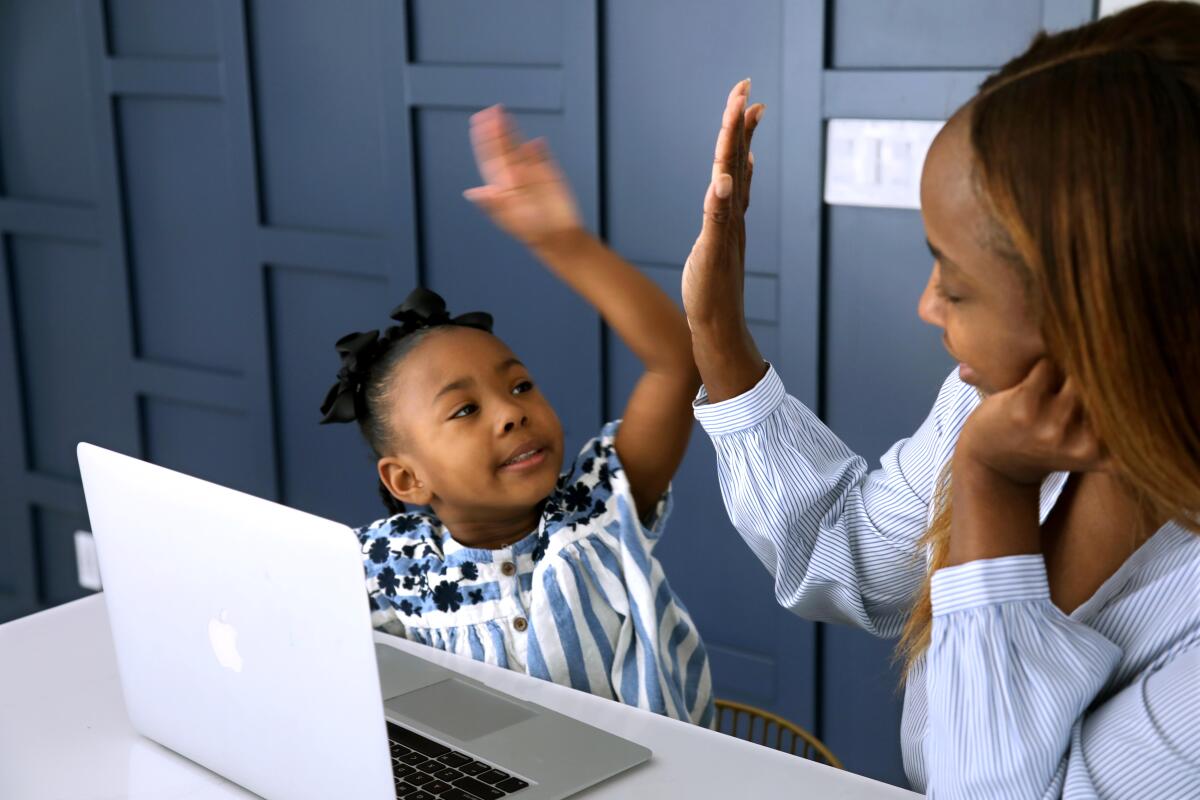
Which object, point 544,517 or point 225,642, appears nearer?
point 225,642

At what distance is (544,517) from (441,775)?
0.45 meters

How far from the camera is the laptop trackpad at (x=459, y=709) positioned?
122 centimetres

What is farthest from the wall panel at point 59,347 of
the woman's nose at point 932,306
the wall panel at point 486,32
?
the woman's nose at point 932,306

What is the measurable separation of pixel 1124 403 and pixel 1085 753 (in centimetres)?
25

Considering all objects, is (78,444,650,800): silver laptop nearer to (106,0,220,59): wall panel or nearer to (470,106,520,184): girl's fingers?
(470,106,520,184): girl's fingers

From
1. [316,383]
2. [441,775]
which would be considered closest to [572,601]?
[441,775]

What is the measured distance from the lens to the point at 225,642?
1098mm

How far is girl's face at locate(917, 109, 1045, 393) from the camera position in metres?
0.89

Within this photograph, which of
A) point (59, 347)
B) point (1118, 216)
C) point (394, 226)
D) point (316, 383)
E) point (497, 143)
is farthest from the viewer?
point (59, 347)

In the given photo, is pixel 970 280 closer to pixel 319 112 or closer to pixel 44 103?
pixel 319 112

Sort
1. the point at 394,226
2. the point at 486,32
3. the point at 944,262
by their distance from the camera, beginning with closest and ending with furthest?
1. the point at 944,262
2. the point at 486,32
3. the point at 394,226

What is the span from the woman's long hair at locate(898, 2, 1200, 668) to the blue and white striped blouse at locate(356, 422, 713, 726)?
0.71 meters

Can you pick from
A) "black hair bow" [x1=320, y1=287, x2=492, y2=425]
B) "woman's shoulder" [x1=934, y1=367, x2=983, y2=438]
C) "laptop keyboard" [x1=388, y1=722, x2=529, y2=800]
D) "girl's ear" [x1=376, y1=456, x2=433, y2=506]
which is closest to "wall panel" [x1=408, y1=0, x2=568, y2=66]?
"black hair bow" [x1=320, y1=287, x2=492, y2=425]

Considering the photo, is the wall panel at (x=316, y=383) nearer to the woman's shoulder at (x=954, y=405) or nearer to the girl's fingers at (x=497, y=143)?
the girl's fingers at (x=497, y=143)
